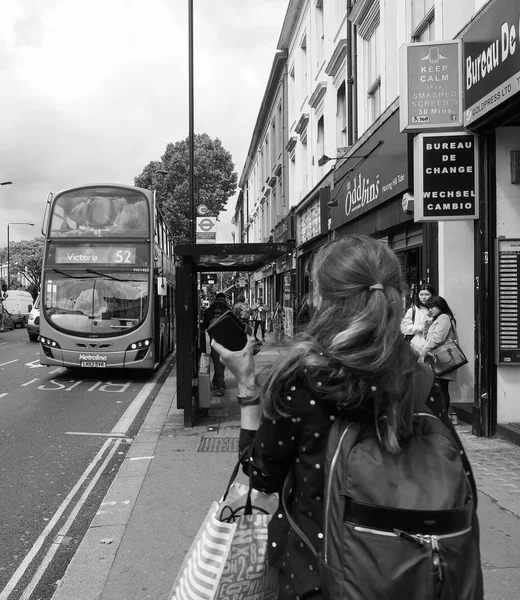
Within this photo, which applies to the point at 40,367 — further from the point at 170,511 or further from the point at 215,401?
the point at 170,511

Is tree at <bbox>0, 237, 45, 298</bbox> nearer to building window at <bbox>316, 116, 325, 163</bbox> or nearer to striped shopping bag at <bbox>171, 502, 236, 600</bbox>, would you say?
building window at <bbox>316, 116, 325, 163</bbox>

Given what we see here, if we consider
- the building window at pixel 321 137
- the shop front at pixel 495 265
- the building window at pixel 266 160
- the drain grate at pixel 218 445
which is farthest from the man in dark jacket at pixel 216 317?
the building window at pixel 266 160

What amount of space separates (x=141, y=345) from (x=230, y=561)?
10.8 meters

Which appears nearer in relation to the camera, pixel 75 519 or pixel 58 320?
pixel 75 519

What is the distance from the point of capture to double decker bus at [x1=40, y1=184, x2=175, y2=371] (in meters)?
12.1

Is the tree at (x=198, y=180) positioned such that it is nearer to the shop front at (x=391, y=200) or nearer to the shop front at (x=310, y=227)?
the shop front at (x=310, y=227)

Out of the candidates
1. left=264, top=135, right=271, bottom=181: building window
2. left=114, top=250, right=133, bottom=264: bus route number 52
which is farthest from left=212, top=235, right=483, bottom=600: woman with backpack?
left=264, top=135, right=271, bottom=181: building window

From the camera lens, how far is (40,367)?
48.3 ft

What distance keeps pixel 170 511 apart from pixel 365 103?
10.3m

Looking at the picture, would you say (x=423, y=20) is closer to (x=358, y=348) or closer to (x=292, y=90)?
(x=358, y=348)

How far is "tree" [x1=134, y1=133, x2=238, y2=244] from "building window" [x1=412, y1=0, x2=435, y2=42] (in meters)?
29.9

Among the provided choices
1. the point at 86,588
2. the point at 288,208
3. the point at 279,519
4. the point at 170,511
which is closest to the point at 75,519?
the point at 170,511

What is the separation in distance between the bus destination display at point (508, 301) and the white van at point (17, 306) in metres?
36.1

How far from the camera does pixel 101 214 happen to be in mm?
12523
